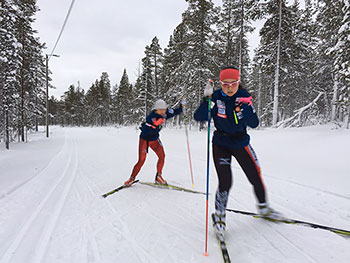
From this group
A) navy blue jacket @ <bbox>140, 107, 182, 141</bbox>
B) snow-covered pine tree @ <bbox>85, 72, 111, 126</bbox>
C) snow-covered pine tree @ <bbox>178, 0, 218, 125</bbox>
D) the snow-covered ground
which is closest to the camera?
the snow-covered ground

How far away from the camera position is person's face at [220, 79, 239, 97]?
278 cm

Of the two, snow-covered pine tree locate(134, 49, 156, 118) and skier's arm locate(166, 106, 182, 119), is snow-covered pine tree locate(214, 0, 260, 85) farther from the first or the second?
skier's arm locate(166, 106, 182, 119)

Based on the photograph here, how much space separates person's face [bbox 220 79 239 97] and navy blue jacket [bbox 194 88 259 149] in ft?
0.18

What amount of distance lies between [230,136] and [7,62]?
47.5ft

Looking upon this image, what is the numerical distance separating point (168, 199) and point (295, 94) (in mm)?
23715

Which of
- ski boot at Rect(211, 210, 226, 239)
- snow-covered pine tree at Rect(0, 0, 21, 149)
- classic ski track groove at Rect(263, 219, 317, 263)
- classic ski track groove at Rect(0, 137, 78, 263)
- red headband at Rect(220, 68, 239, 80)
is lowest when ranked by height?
classic ski track groove at Rect(0, 137, 78, 263)

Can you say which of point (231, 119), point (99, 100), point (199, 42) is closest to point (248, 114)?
point (231, 119)

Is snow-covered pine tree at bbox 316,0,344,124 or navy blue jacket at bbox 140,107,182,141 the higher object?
snow-covered pine tree at bbox 316,0,344,124

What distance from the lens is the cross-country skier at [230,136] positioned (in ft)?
9.04

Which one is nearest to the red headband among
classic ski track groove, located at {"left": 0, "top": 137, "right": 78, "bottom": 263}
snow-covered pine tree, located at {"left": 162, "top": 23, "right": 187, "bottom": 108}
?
classic ski track groove, located at {"left": 0, "top": 137, "right": 78, "bottom": 263}

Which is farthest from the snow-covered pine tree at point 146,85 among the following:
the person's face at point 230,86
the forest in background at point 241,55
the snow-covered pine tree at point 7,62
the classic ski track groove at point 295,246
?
the classic ski track groove at point 295,246

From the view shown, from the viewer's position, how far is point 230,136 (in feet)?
9.49

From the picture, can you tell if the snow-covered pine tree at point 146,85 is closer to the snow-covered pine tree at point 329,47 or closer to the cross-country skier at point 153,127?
the snow-covered pine tree at point 329,47

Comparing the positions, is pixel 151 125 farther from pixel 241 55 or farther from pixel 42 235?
pixel 241 55
